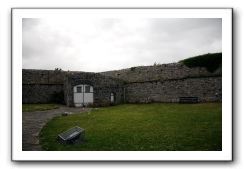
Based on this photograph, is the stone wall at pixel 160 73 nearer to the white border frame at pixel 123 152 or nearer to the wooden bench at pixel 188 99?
the wooden bench at pixel 188 99

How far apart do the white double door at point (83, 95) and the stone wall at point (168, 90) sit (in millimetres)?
2326

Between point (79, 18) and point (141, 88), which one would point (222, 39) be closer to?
point (79, 18)

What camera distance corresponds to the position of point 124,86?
651 inches

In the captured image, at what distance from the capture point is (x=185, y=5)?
5414 mm

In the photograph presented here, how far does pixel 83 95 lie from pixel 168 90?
15.8 ft

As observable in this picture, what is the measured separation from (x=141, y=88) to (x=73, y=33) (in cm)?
962

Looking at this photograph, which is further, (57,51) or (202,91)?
(202,91)

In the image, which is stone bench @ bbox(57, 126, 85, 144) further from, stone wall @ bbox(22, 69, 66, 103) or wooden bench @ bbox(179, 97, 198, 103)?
stone wall @ bbox(22, 69, 66, 103)

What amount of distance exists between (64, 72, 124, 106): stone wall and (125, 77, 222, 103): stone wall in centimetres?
99

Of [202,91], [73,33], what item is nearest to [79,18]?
[73,33]

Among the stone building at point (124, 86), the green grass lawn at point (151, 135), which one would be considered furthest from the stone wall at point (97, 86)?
the green grass lawn at point (151, 135)

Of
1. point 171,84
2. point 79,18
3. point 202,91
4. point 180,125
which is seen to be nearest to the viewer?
point 79,18

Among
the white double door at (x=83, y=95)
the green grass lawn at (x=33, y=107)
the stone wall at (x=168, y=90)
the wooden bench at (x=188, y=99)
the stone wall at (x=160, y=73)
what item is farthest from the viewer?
the white double door at (x=83, y=95)

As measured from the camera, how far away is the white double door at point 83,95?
1509 centimetres
